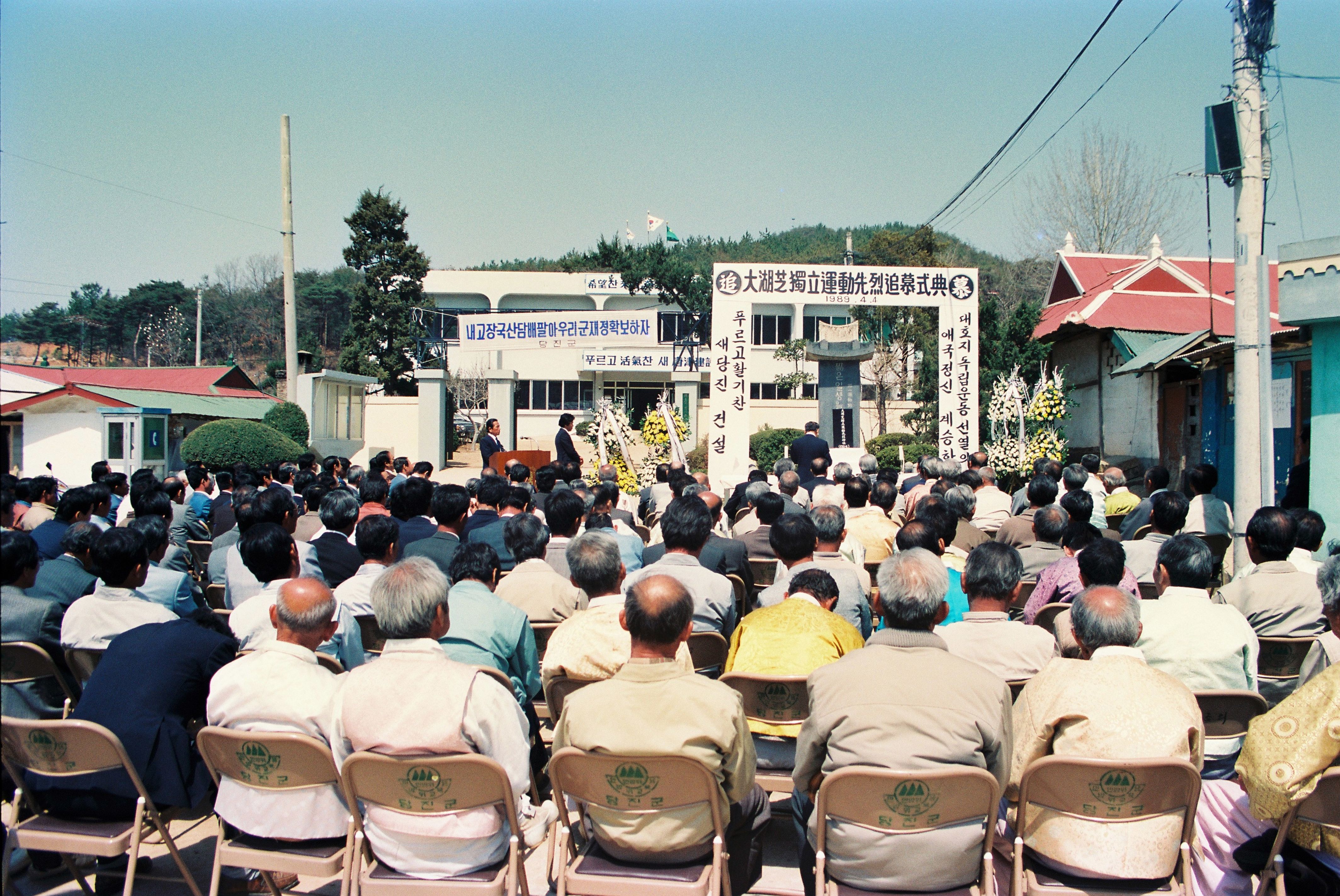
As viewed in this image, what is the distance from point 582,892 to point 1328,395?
816 centimetres

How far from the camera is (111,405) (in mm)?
13984

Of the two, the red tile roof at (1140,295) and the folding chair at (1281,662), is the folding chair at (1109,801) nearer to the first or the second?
the folding chair at (1281,662)

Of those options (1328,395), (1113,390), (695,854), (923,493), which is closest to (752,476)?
(923,493)

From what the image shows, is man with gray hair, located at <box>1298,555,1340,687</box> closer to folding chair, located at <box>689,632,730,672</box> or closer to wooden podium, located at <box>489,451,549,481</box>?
folding chair, located at <box>689,632,730,672</box>

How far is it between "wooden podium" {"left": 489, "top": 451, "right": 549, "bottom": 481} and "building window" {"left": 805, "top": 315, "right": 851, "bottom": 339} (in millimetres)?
15609

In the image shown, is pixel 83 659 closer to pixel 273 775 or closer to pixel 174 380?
pixel 273 775

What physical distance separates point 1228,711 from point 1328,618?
438 mm

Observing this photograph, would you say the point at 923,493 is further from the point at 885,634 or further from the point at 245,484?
the point at 245,484

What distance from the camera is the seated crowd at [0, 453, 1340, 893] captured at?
2.30 metres

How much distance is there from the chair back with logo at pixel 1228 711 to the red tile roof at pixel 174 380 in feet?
62.1

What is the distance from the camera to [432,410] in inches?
760

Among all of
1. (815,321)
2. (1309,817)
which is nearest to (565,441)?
(1309,817)

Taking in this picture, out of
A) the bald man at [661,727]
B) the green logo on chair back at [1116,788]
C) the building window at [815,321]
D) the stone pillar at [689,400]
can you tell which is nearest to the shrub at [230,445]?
the stone pillar at [689,400]

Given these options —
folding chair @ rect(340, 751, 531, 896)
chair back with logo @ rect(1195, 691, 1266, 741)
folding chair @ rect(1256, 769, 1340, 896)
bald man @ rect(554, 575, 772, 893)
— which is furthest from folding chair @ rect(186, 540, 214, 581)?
folding chair @ rect(1256, 769, 1340, 896)
